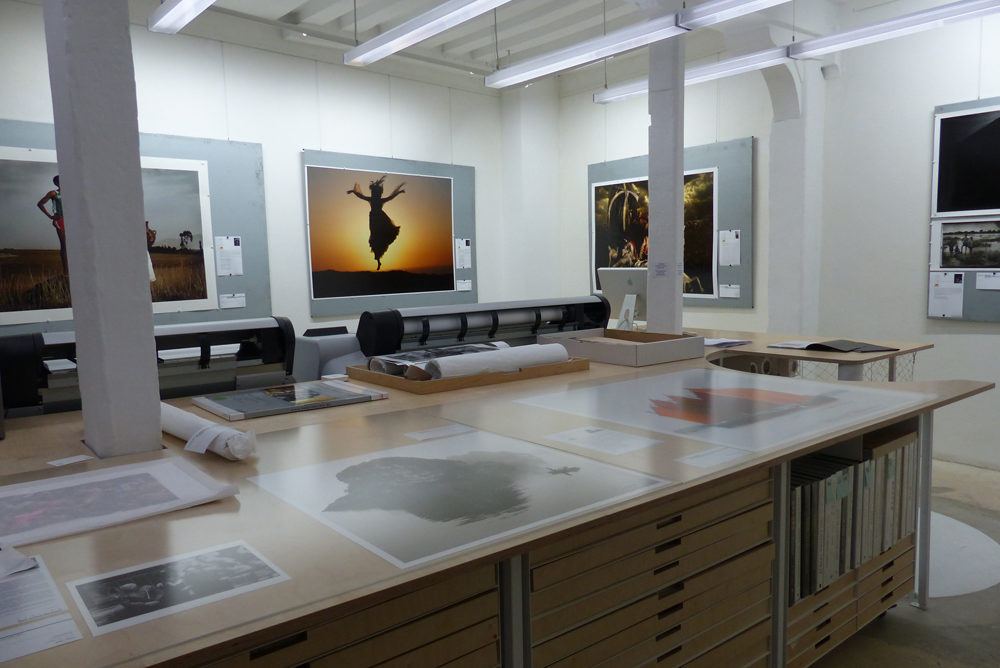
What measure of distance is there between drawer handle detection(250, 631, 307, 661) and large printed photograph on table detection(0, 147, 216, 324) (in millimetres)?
3474

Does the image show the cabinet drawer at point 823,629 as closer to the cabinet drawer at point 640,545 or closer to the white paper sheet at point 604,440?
the cabinet drawer at point 640,545

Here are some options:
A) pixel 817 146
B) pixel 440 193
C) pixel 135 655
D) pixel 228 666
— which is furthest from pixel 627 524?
pixel 440 193

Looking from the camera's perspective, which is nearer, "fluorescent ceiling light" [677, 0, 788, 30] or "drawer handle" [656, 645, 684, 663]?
"drawer handle" [656, 645, 684, 663]

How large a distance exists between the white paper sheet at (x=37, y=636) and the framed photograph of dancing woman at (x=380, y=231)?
15.7ft

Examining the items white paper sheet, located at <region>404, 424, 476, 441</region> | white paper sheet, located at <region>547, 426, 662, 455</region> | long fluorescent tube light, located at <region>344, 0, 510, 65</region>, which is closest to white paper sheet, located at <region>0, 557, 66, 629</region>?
white paper sheet, located at <region>404, 424, 476, 441</region>

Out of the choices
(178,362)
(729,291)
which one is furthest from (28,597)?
(729,291)

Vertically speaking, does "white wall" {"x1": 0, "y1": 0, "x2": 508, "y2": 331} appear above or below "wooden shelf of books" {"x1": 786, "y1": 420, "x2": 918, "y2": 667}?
above

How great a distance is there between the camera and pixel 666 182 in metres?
3.67

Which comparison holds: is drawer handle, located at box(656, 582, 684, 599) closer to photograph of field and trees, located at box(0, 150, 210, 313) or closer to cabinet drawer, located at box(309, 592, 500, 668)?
cabinet drawer, located at box(309, 592, 500, 668)

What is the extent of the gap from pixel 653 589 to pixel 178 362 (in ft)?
5.85

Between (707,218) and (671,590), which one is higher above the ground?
(707,218)

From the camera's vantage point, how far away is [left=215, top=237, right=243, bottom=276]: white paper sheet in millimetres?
5047

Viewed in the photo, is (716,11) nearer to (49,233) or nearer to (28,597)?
(28,597)

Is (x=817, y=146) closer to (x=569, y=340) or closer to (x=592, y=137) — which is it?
(x=592, y=137)
